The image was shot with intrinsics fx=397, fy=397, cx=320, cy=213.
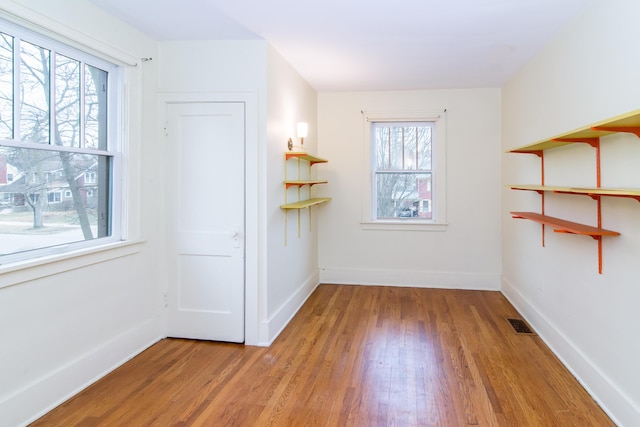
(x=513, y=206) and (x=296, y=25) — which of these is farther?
(x=513, y=206)

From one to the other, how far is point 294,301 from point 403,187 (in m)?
2.17

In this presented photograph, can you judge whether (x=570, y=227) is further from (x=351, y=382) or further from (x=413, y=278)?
(x=413, y=278)

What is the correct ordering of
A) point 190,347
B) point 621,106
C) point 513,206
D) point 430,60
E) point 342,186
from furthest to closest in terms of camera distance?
point 342,186 → point 513,206 → point 430,60 → point 190,347 → point 621,106

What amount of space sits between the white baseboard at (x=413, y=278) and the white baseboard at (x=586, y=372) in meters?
1.03

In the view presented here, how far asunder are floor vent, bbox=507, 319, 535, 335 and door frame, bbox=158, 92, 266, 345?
2266 mm

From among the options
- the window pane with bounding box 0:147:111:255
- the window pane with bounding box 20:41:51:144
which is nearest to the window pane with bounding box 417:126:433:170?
the window pane with bounding box 0:147:111:255

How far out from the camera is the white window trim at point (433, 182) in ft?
16.3

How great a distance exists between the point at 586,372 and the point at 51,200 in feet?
11.6

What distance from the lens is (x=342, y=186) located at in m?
5.21

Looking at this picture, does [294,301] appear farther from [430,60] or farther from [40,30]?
[40,30]

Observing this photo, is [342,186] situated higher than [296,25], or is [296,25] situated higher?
[296,25]

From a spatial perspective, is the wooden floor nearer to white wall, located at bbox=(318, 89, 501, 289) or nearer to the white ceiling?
white wall, located at bbox=(318, 89, 501, 289)

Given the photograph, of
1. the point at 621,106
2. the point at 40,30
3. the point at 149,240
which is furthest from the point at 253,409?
the point at 621,106

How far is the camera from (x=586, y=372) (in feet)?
8.44
